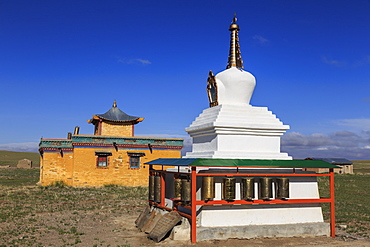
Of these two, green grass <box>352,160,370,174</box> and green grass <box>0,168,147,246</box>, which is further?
green grass <box>352,160,370,174</box>

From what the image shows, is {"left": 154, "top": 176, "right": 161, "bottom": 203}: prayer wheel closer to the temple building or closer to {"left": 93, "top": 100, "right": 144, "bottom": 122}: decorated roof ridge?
the temple building

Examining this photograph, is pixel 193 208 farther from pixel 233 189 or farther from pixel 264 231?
pixel 264 231

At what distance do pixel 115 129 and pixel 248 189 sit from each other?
21.0 meters

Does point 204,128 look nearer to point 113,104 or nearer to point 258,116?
point 258,116

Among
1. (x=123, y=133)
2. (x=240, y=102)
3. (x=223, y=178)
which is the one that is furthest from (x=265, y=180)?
(x=123, y=133)

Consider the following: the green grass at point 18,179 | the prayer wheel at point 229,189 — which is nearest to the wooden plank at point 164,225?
the prayer wheel at point 229,189

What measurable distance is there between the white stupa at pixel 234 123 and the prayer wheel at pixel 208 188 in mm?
1310

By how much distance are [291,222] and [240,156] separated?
88.8 inches

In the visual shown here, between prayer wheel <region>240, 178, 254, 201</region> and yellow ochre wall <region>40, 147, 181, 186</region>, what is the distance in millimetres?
18057

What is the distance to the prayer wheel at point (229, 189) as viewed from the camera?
9.66 metres

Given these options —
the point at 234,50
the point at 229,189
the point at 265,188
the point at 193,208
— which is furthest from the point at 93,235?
the point at 234,50

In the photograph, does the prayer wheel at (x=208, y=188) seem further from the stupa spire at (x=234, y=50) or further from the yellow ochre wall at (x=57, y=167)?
the yellow ochre wall at (x=57, y=167)

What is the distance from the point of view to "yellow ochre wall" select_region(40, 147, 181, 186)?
85.6 ft

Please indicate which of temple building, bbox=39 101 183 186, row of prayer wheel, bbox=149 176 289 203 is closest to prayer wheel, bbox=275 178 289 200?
row of prayer wheel, bbox=149 176 289 203
